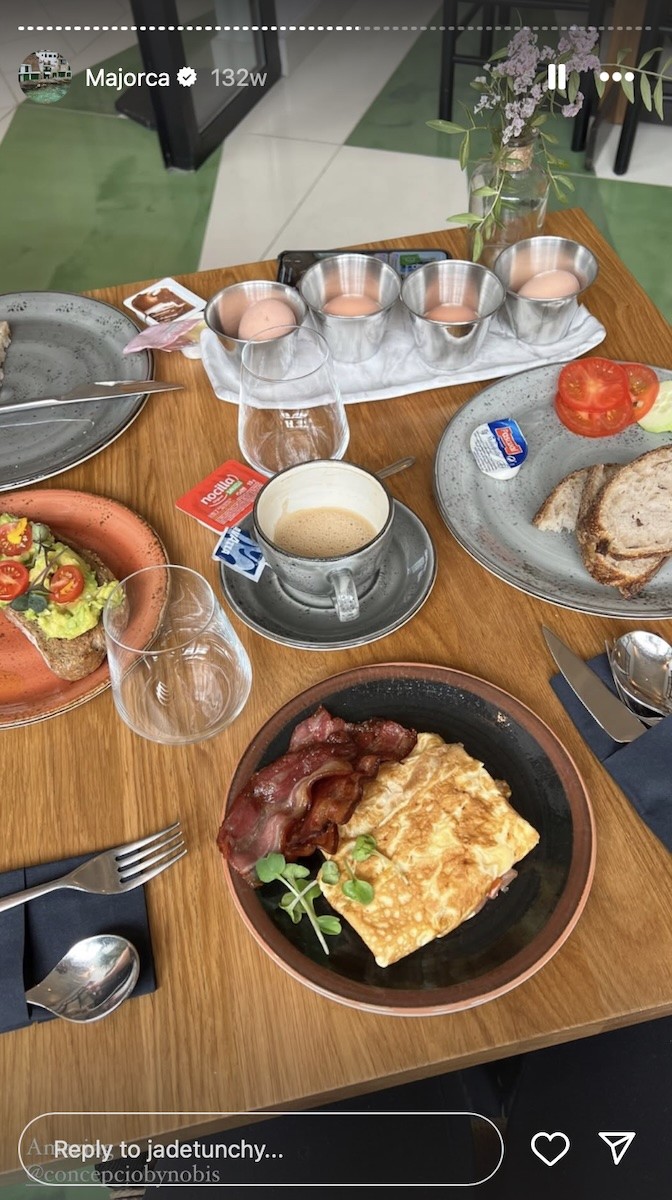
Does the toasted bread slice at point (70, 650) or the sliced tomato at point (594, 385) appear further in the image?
the sliced tomato at point (594, 385)

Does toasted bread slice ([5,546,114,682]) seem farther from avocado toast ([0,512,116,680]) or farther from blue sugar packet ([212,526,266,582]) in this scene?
blue sugar packet ([212,526,266,582])

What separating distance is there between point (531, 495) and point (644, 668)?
0.98ft

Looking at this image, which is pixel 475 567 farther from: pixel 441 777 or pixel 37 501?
pixel 37 501

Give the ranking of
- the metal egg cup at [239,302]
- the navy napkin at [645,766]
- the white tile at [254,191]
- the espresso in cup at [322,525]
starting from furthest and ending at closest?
1. the white tile at [254,191]
2. the metal egg cup at [239,302]
3. the espresso in cup at [322,525]
4. the navy napkin at [645,766]

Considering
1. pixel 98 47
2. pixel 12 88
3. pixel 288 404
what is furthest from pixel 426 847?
pixel 98 47

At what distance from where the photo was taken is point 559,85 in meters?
1.21

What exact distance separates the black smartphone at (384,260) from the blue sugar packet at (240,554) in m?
0.52

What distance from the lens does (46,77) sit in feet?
13.2

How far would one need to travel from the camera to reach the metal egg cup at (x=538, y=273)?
1.27 metres

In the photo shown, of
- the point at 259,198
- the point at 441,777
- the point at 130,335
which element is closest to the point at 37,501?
the point at 130,335

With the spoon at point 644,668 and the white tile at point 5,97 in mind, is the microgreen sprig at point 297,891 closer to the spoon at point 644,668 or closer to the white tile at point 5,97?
the spoon at point 644,668

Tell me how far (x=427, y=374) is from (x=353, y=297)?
0.55ft

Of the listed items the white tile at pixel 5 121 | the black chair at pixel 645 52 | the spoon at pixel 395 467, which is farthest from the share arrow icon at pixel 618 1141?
the white tile at pixel 5 121

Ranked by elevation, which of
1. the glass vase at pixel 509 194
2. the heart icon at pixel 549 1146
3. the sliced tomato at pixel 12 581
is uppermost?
the glass vase at pixel 509 194
